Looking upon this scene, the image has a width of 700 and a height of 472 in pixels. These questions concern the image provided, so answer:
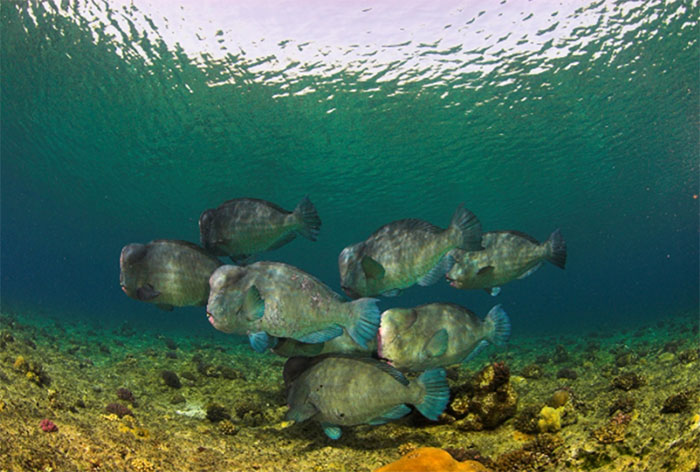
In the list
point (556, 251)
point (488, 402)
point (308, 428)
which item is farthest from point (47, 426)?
point (556, 251)

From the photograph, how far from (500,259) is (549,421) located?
7.11ft

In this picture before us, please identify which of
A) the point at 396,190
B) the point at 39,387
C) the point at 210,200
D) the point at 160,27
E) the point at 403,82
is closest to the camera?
the point at 39,387

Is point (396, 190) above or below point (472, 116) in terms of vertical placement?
below

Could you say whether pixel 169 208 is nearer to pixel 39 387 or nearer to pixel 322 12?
pixel 322 12

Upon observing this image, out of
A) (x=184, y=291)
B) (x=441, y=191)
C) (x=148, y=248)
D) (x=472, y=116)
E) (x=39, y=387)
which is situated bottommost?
(x=39, y=387)

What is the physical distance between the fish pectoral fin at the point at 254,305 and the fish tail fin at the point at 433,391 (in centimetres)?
186

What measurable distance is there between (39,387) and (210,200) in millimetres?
40302

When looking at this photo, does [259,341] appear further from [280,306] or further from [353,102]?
[353,102]

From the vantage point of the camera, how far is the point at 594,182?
1657 inches

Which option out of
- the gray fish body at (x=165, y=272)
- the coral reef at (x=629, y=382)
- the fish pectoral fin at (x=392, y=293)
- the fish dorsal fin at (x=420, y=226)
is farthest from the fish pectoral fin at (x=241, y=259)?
the coral reef at (x=629, y=382)

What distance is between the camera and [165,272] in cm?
413

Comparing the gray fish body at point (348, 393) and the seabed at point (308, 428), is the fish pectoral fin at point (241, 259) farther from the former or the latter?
the seabed at point (308, 428)

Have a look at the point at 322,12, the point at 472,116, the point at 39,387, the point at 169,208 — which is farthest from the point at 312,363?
the point at 169,208

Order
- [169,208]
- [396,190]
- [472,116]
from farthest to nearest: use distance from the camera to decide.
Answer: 1. [169,208]
2. [396,190]
3. [472,116]
